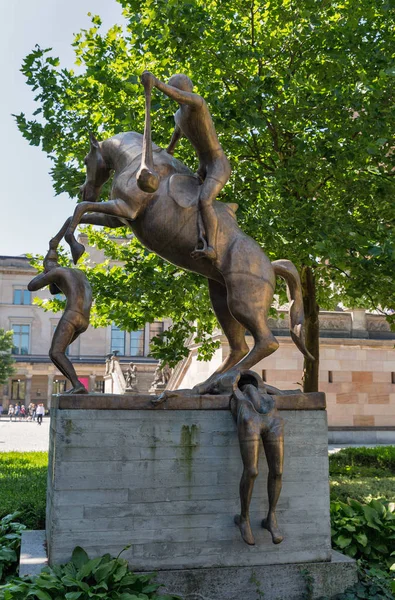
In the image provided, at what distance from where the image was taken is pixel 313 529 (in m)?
5.50

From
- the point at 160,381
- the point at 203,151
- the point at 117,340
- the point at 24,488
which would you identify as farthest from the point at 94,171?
the point at 117,340

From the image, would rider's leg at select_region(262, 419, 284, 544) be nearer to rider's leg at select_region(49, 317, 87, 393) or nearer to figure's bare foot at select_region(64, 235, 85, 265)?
rider's leg at select_region(49, 317, 87, 393)

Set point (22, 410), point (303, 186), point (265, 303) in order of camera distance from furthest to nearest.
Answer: point (22, 410) → point (303, 186) → point (265, 303)

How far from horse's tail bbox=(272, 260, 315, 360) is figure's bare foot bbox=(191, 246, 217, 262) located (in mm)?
867

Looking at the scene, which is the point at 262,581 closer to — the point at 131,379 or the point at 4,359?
the point at 131,379

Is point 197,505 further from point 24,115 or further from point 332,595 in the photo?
point 24,115

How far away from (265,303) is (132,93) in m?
6.80

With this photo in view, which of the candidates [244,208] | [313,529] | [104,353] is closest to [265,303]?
[313,529]

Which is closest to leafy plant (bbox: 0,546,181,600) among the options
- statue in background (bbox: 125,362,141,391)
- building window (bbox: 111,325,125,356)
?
statue in background (bbox: 125,362,141,391)

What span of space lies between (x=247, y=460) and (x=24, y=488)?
5.89 m

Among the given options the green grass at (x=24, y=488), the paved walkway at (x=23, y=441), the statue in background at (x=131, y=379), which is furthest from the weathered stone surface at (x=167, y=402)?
the statue in background at (x=131, y=379)

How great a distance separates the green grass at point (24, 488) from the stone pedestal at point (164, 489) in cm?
245

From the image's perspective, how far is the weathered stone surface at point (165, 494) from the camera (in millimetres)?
5012

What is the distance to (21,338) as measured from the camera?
2778 inches
